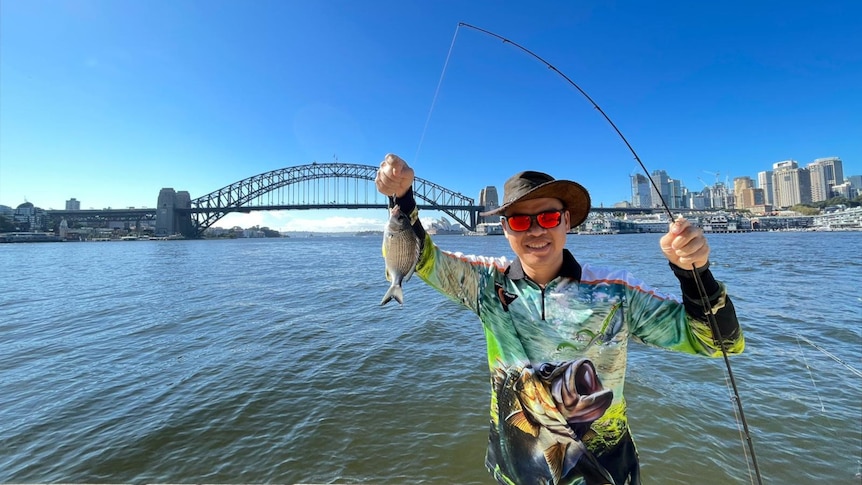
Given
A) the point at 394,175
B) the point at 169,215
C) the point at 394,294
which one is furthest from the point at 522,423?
the point at 169,215

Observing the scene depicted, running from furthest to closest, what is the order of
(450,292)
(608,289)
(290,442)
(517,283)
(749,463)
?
(290,442)
(749,463)
(450,292)
(517,283)
(608,289)

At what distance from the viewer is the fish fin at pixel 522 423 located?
179 cm

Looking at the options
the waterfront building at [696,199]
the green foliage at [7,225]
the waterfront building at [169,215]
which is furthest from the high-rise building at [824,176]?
the green foliage at [7,225]

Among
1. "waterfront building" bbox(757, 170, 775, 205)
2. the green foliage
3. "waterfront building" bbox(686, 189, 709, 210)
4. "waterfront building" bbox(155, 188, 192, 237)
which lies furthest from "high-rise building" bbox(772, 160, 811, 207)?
the green foliage

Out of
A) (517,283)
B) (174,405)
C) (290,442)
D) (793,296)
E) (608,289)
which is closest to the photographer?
(608,289)

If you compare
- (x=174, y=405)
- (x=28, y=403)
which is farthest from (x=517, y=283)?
(x=28, y=403)

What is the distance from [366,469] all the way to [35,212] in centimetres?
14339

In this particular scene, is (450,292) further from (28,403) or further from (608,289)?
(28,403)

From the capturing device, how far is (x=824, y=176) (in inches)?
5655

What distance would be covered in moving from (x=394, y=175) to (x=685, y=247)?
136 cm

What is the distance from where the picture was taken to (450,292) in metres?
2.09

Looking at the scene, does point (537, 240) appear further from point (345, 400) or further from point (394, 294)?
point (345, 400)

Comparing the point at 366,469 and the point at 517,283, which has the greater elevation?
the point at 517,283

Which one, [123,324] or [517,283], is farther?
[123,324]
